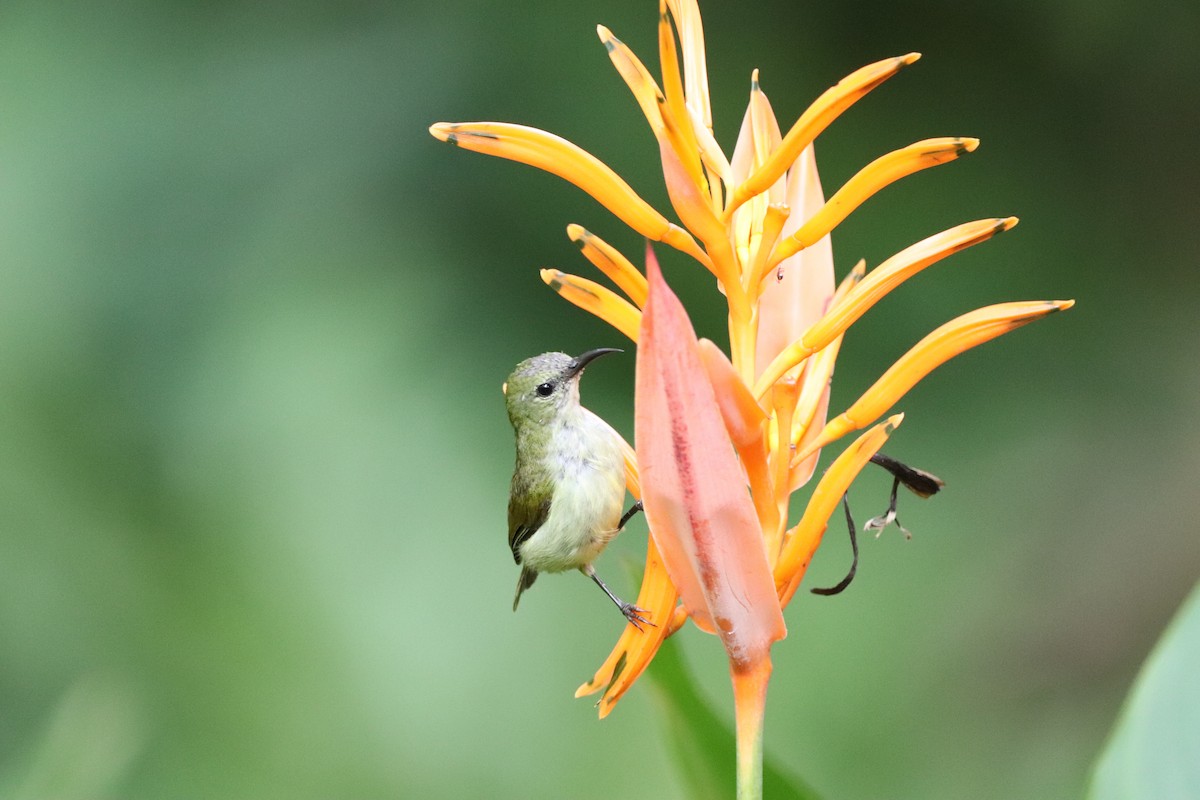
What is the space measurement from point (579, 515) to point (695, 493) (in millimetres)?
393

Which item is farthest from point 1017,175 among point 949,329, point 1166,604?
point 949,329

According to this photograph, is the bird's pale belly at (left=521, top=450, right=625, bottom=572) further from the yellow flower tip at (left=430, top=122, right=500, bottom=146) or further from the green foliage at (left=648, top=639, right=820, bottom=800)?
the yellow flower tip at (left=430, top=122, right=500, bottom=146)

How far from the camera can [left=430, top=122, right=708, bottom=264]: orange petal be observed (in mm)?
514

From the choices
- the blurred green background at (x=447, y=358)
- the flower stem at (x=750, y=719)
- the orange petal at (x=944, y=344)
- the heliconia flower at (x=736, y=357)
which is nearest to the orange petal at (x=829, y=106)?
the heliconia flower at (x=736, y=357)

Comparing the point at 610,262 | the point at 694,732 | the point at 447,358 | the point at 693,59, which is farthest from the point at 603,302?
the point at 447,358

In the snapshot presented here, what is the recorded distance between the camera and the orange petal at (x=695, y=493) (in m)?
0.45

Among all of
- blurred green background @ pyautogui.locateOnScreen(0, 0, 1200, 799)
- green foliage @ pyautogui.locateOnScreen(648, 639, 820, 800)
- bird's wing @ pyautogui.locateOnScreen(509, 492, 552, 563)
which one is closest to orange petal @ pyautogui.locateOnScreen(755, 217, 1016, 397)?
green foliage @ pyautogui.locateOnScreen(648, 639, 820, 800)

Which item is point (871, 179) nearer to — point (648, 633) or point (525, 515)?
point (648, 633)

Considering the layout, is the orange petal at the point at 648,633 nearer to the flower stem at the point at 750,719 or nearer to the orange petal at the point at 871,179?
the flower stem at the point at 750,719

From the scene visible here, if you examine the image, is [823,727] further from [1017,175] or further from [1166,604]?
[1017,175]

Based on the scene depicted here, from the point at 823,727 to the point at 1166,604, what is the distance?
1.93ft

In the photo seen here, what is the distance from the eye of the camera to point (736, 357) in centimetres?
53

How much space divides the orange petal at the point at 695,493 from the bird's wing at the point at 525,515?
0.40 meters

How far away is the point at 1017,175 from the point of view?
68.8 inches
